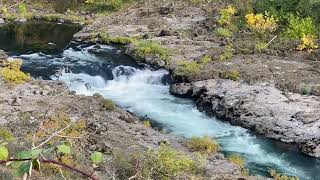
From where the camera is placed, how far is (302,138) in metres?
16.5

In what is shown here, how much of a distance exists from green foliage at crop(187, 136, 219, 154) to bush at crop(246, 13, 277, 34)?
13.2 m

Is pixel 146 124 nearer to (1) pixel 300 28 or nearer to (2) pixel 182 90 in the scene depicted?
(2) pixel 182 90

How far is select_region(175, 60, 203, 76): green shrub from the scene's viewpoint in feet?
72.2

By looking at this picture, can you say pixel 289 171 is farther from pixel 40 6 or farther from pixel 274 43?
pixel 40 6

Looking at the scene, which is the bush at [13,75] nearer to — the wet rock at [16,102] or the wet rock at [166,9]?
the wet rock at [16,102]

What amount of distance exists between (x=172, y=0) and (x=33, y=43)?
11383 mm

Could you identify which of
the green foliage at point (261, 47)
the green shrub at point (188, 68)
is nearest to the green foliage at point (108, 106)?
Answer: the green shrub at point (188, 68)

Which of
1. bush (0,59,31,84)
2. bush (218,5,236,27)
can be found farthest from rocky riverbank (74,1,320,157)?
bush (0,59,31,84)

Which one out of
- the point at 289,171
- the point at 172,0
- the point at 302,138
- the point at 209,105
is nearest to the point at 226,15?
the point at 172,0

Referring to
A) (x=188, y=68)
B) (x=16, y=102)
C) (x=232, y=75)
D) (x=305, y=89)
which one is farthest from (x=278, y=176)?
(x=188, y=68)

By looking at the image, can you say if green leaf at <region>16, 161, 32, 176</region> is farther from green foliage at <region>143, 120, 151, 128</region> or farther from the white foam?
green foliage at <region>143, 120, 151, 128</region>

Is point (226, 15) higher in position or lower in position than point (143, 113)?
higher

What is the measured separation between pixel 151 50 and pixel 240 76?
587 cm

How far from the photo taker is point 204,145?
1504 centimetres
